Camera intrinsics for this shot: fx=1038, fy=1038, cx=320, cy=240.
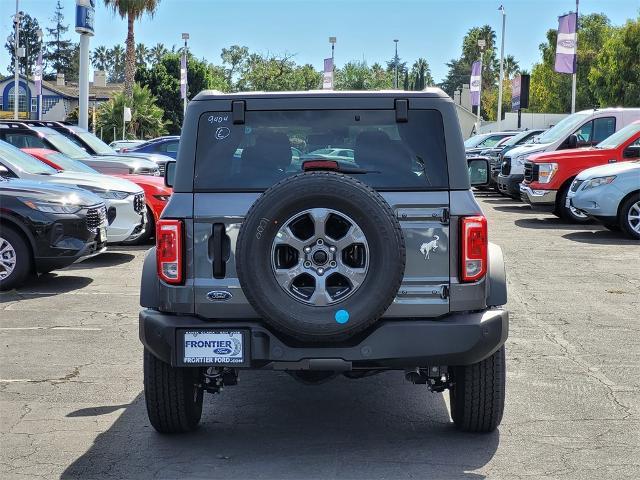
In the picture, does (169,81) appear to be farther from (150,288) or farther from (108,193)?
(150,288)

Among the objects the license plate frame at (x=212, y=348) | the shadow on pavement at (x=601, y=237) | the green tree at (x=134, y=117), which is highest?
the green tree at (x=134, y=117)

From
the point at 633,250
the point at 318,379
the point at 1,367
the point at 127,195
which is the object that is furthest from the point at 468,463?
the point at 633,250

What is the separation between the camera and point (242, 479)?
5012mm

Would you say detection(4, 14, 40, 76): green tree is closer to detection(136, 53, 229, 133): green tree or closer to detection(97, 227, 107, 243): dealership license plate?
detection(136, 53, 229, 133): green tree

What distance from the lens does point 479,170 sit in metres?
6.80

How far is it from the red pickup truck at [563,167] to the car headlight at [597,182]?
6.74ft

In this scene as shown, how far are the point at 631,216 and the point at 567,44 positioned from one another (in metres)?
20.2

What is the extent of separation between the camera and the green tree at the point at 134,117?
2235 inches

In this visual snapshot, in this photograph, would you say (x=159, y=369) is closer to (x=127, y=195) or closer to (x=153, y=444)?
(x=153, y=444)

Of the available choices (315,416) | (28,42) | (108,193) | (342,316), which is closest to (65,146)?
(108,193)

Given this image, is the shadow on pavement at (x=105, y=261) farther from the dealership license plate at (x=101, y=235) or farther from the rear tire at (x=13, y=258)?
the rear tire at (x=13, y=258)

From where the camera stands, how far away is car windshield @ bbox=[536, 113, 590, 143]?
814 inches

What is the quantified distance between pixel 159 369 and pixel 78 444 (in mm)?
600

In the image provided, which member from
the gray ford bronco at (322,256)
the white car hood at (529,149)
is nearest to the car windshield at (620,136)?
the white car hood at (529,149)
